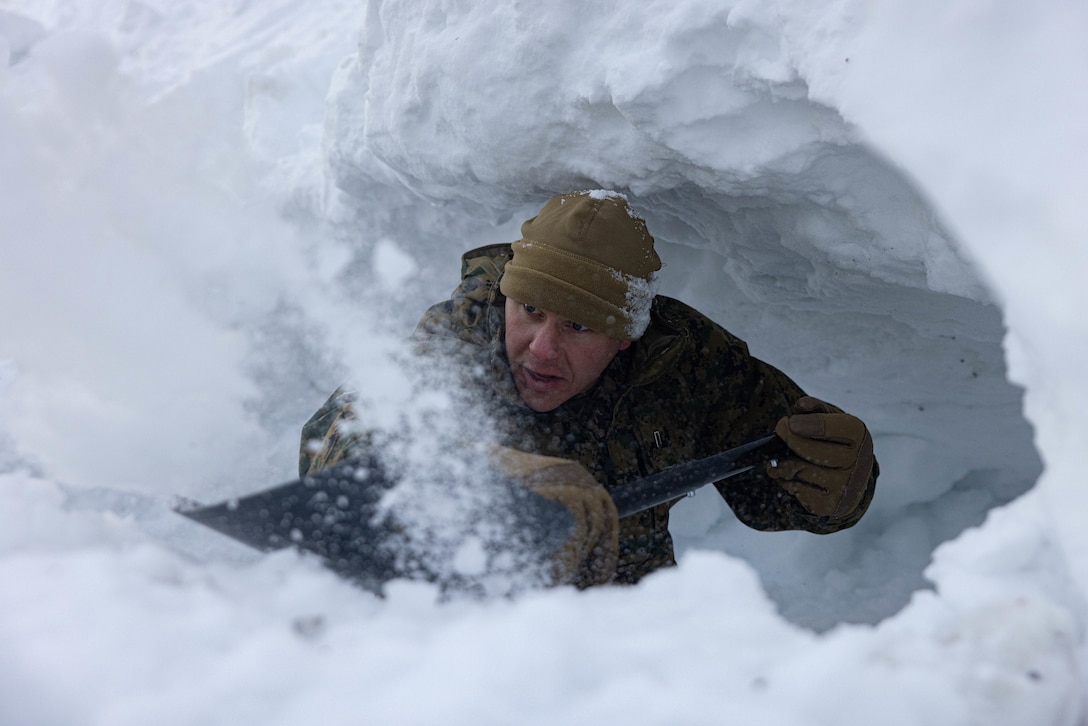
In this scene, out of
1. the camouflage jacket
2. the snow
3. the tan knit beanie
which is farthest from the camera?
the camouflage jacket

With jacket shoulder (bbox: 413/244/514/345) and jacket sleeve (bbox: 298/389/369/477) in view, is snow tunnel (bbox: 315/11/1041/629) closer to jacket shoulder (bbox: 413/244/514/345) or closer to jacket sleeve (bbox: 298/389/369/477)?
jacket shoulder (bbox: 413/244/514/345)

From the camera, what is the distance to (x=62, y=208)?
2.24 meters

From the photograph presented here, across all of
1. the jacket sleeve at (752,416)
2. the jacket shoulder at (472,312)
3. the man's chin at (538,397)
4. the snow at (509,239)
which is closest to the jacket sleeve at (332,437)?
the snow at (509,239)

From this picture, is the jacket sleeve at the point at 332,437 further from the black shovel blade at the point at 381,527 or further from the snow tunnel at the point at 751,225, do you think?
the snow tunnel at the point at 751,225

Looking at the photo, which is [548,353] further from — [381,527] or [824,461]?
[824,461]

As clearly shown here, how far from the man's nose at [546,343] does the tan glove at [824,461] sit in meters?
0.53

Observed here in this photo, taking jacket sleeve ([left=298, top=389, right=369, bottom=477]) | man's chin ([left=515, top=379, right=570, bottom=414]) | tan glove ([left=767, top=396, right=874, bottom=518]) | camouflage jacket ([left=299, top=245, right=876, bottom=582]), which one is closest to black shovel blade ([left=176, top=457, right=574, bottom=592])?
jacket sleeve ([left=298, top=389, right=369, bottom=477])

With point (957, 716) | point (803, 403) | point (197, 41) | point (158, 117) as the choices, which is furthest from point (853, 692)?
point (197, 41)

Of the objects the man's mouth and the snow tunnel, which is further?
the man's mouth

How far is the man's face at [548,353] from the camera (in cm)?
144

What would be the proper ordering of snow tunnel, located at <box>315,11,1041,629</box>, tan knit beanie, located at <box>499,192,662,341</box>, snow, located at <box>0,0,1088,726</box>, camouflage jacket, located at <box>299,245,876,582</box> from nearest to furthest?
snow, located at <box>0,0,1088,726</box>
snow tunnel, located at <box>315,11,1041,629</box>
tan knit beanie, located at <box>499,192,662,341</box>
camouflage jacket, located at <box>299,245,876,582</box>

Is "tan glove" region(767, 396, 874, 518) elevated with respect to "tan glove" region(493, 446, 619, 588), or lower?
elevated

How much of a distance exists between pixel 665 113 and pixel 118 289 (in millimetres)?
1717

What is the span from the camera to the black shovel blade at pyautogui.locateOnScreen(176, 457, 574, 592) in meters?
1.07
